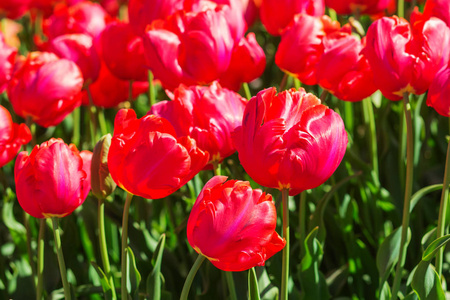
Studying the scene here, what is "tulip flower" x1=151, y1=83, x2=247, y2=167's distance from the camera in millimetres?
677

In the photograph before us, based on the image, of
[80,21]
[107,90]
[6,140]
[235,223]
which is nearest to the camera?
[235,223]

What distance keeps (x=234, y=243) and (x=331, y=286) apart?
1.33 feet

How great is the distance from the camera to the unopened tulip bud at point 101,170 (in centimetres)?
63

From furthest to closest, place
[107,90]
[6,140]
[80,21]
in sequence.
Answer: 1. [80,21]
2. [107,90]
3. [6,140]

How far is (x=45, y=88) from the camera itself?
0.89 m

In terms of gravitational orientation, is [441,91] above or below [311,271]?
above

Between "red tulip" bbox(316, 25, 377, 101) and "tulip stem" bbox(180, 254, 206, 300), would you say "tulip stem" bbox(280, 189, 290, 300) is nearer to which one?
"tulip stem" bbox(180, 254, 206, 300)

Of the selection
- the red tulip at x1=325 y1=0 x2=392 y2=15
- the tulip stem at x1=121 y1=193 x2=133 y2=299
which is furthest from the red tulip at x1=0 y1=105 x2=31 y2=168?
the red tulip at x1=325 y1=0 x2=392 y2=15

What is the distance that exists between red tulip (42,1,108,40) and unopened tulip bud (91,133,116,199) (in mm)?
560

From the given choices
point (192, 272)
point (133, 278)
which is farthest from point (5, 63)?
point (192, 272)

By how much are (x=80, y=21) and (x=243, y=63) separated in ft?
1.47

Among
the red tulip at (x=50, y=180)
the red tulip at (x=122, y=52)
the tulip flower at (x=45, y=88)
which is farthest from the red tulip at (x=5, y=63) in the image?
the red tulip at (x=50, y=180)

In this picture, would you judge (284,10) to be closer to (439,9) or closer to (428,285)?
(439,9)

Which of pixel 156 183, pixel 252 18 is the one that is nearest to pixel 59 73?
pixel 156 183
